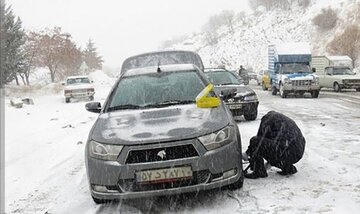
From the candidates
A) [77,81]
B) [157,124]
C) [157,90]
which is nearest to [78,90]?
[77,81]

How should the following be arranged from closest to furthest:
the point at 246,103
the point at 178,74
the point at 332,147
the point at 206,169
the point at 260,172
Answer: the point at 206,169 → the point at 260,172 → the point at 178,74 → the point at 332,147 → the point at 246,103

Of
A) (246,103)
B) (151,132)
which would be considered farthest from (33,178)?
(246,103)

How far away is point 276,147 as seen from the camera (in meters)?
5.54

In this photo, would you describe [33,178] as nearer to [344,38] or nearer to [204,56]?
[344,38]

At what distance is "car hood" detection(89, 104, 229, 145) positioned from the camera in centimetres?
454

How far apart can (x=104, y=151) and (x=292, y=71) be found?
61.3ft

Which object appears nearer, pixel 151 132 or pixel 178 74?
pixel 151 132

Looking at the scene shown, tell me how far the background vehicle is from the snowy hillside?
148 ft

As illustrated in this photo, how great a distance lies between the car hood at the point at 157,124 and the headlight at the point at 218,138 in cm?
5

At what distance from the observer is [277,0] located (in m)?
83.2

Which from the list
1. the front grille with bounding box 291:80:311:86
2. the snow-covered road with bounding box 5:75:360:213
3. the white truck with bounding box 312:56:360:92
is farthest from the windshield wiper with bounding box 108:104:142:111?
the white truck with bounding box 312:56:360:92

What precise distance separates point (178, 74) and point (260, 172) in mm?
1828

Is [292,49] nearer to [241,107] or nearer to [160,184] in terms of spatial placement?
[241,107]

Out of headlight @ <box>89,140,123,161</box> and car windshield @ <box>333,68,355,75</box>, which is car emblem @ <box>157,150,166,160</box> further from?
car windshield @ <box>333,68,355,75</box>
